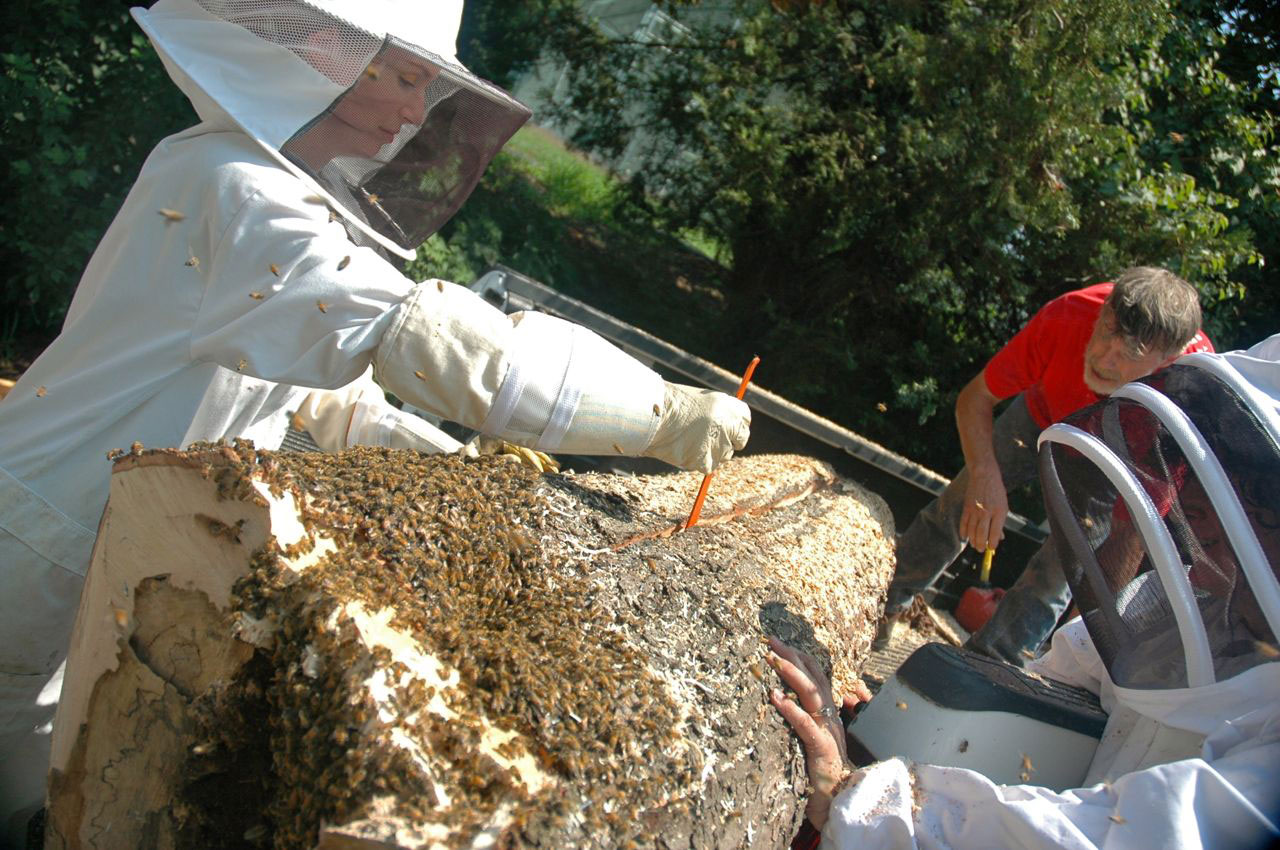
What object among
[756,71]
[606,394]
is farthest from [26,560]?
[756,71]

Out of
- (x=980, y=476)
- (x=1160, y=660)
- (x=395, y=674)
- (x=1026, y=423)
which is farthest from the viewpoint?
(x=1026, y=423)

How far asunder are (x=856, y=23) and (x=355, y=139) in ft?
19.3

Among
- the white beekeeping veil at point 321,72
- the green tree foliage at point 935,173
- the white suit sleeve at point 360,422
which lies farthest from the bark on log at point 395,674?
the green tree foliage at point 935,173

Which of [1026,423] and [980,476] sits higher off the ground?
[1026,423]

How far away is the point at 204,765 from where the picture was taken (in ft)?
5.17

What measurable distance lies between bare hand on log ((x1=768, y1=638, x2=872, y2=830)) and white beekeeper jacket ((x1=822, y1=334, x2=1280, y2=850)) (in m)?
0.06

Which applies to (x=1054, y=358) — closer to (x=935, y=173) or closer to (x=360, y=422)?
(x=935, y=173)

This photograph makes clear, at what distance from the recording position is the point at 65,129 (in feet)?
17.5

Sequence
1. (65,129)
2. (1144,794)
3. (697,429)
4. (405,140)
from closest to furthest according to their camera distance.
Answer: (1144,794) < (697,429) < (405,140) < (65,129)

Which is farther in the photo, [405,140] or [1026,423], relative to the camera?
[1026,423]

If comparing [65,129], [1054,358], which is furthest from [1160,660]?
[65,129]

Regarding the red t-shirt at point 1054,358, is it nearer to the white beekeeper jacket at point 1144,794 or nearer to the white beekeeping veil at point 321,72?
the white beekeeper jacket at point 1144,794

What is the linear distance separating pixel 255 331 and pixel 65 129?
4425 millimetres

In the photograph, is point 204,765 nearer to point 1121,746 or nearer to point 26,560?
point 26,560
